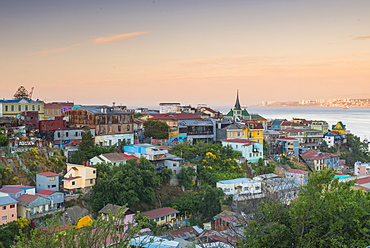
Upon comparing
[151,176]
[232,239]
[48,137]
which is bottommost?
[232,239]

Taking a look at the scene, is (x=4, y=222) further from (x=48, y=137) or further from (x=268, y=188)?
(x=268, y=188)

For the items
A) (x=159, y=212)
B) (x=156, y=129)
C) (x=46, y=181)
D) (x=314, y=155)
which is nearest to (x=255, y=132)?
(x=314, y=155)

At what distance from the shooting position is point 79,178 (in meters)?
19.9

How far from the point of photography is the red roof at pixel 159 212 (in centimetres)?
1906

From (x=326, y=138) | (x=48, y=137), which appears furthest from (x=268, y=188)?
(x=326, y=138)

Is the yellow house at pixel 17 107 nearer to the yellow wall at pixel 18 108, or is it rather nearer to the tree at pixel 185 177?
the yellow wall at pixel 18 108

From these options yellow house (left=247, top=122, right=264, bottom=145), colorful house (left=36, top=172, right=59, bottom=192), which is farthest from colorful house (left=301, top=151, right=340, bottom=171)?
colorful house (left=36, top=172, right=59, bottom=192)

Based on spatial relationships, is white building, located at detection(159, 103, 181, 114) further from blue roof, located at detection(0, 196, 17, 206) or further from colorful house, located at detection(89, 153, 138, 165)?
blue roof, located at detection(0, 196, 17, 206)

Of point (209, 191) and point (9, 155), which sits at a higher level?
point (9, 155)

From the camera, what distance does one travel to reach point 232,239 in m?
16.1

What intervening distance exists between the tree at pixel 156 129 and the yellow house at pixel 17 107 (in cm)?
827

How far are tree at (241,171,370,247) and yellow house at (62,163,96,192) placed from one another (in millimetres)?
12225

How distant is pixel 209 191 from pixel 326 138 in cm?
2516

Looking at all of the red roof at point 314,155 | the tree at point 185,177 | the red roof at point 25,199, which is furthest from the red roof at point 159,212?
the red roof at point 314,155
